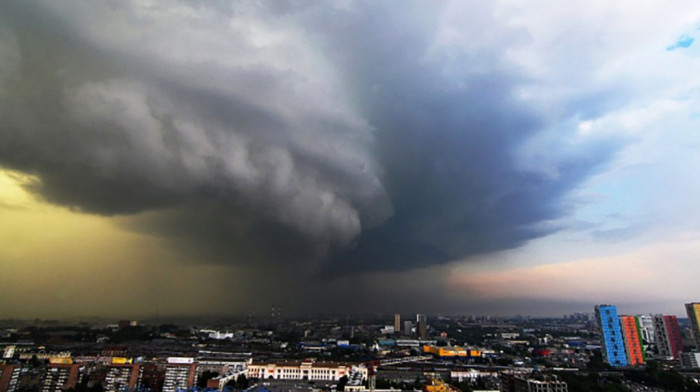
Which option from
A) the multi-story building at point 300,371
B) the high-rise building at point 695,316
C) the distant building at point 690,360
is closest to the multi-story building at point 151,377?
the multi-story building at point 300,371

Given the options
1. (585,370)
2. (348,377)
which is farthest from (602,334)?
(348,377)

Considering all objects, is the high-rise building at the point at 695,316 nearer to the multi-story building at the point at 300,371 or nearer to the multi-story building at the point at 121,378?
the multi-story building at the point at 300,371

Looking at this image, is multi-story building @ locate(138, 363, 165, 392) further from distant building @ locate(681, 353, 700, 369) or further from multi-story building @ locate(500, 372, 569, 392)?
distant building @ locate(681, 353, 700, 369)

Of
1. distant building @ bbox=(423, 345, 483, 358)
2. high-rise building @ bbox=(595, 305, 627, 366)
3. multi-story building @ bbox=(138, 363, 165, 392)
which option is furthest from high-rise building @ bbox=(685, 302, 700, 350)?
multi-story building @ bbox=(138, 363, 165, 392)

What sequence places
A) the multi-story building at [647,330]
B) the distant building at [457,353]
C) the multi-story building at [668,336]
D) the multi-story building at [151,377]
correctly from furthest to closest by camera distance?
the multi-story building at [647,330] < the distant building at [457,353] < the multi-story building at [668,336] < the multi-story building at [151,377]

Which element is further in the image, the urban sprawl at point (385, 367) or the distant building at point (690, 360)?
the distant building at point (690, 360)

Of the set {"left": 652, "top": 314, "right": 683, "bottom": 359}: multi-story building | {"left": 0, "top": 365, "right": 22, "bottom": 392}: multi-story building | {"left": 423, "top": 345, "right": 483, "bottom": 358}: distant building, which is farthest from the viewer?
{"left": 423, "top": 345, "right": 483, "bottom": 358}: distant building

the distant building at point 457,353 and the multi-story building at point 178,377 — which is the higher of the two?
the multi-story building at point 178,377
